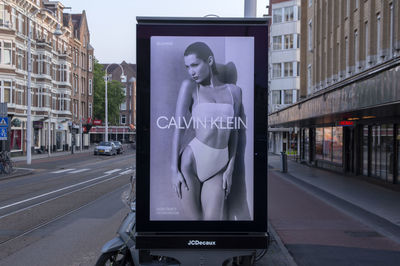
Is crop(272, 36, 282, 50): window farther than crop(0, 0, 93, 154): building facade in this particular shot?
Yes

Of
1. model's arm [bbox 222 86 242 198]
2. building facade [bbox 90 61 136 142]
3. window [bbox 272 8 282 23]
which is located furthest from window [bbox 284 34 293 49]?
model's arm [bbox 222 86 242 198]

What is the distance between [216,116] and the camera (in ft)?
15.2

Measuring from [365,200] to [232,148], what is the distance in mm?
10282

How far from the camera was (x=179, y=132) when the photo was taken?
4.63 metres

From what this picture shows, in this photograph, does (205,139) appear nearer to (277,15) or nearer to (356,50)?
(356,50)

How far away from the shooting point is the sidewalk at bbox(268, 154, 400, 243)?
10.1 metres

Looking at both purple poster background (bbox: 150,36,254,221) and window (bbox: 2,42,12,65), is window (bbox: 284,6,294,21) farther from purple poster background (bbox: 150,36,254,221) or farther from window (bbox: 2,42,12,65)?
purple poster background (bbox: 150,36,254,221)

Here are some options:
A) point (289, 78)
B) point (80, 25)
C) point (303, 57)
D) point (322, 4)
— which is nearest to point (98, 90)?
point (80, 25)

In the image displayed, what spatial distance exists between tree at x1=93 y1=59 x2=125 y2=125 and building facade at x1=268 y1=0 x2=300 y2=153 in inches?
1378

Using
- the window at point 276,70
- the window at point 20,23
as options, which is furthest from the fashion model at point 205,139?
the window at point 276,70

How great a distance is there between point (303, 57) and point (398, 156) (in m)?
21.8

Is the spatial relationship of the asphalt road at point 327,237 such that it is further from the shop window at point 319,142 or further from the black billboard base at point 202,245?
the shop window at point 319,142

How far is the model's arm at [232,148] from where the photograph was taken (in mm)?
4637

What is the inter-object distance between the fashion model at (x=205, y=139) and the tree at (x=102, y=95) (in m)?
76.7
